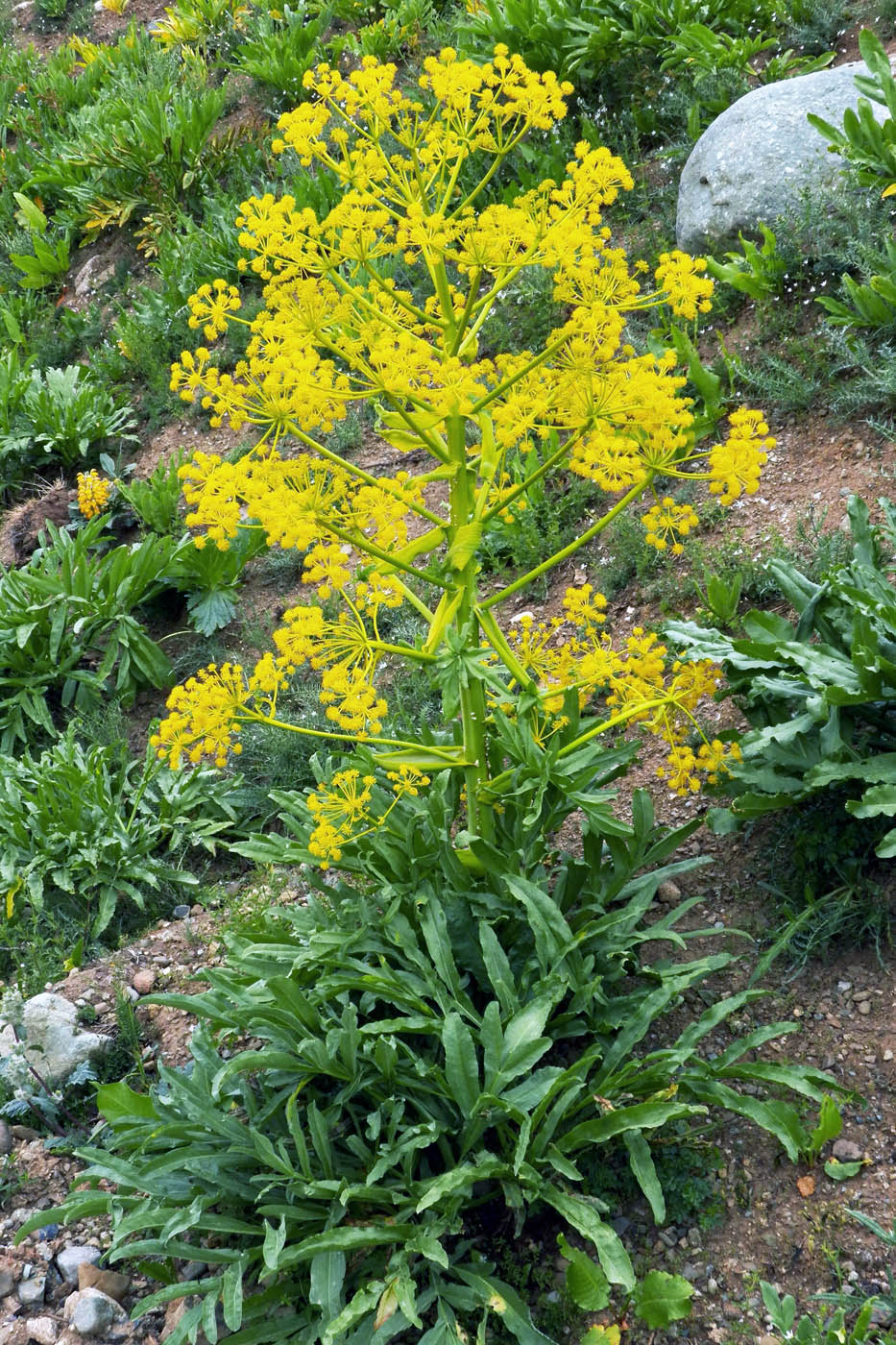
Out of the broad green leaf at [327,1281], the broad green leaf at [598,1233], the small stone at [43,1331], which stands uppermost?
the broad green leaf at [327,1281]

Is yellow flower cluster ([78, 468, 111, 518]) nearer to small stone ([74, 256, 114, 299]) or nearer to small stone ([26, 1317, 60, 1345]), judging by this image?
small stone ([74, 256, 114, 299])

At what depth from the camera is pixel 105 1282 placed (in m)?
3.02

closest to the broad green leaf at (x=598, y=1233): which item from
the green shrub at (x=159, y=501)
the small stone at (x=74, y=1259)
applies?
the small stone at (x=74, y=1259)

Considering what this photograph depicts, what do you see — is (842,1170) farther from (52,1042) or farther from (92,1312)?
(52,1042)

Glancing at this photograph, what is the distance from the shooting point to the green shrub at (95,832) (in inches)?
174

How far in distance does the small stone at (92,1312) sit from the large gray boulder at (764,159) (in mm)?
4966

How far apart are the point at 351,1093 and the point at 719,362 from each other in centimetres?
373

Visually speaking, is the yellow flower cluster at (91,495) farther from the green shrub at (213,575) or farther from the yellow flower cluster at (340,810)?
the yellow flower cluster at (340,810)

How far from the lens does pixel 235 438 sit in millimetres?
6879

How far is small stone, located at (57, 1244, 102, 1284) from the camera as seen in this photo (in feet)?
10.1

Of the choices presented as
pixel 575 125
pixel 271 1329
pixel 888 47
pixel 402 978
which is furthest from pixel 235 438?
pixel 271 1329

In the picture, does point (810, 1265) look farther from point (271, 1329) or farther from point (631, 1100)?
point (271, 1329)

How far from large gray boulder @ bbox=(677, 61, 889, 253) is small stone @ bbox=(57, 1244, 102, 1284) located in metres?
4.89

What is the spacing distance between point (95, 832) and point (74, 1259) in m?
1.76
